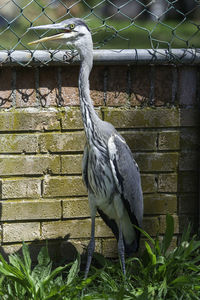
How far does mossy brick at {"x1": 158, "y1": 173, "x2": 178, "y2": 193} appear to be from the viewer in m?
2.79

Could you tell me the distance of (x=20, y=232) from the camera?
268cm

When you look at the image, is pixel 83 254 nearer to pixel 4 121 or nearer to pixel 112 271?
pixel 112 271

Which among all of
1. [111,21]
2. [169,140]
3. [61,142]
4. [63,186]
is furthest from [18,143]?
[111,21]

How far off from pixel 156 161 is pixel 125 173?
44 centimetres

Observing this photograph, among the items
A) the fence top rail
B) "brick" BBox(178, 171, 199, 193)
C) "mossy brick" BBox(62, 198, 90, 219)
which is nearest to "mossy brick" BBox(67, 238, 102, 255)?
"mossy brick" BBox(62, 198, 90, 219)

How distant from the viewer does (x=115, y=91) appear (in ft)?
8.79

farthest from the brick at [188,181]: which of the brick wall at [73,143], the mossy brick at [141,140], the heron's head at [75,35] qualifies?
the heron's head at [75,35]

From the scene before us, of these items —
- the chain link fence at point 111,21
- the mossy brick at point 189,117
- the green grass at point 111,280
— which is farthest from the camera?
the chain link fence at point 111,21

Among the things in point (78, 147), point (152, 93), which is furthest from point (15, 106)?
point (152, 93)

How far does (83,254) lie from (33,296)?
0.66 metres

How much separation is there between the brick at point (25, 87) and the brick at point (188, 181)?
105 cm

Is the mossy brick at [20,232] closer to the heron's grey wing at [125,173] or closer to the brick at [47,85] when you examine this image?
the heron's grey wing at [125,173]

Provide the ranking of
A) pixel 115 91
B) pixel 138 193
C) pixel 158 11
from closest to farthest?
pixel 138 193
pixel 115 91
pixel 158 11

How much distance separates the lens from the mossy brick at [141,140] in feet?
8.94
